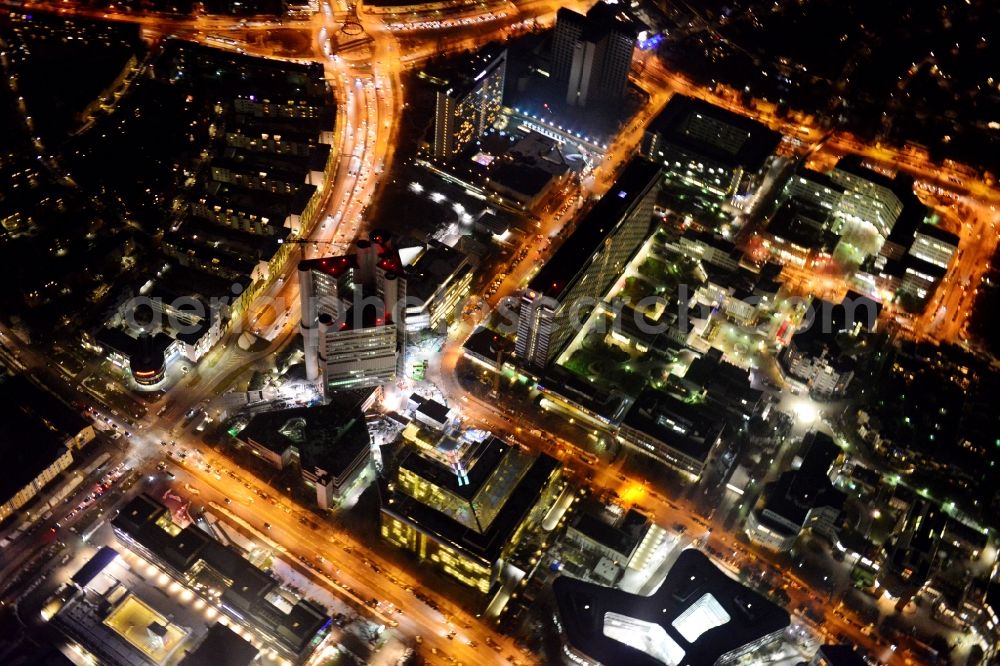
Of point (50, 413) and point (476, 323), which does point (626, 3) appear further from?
point (50, 413)

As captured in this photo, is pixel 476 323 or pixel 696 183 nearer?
pixel 476 323

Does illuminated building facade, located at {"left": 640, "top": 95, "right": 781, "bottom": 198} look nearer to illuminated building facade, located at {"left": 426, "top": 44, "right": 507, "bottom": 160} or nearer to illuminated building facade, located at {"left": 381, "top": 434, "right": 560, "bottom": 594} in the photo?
illuminated building facade, located at {"left": 426, "top": 44, "right": 507, "bottom": 160}

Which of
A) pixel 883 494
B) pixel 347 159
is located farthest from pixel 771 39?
pixel 883 494

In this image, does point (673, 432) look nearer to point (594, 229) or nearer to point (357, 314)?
point (594, 229)

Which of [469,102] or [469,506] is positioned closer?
[469,506]

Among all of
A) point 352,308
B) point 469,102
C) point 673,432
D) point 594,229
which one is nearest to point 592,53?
point 469,102

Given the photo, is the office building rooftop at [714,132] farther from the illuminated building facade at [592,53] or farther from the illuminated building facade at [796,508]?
the illuminated building facade at [796,508]
